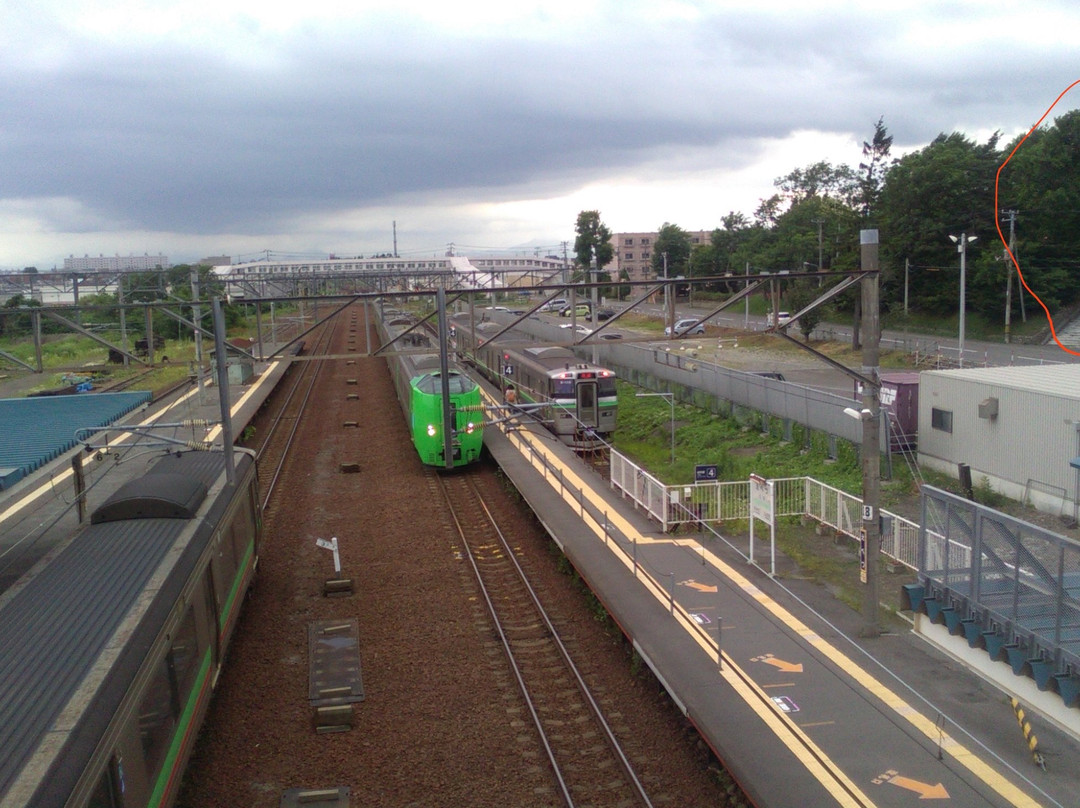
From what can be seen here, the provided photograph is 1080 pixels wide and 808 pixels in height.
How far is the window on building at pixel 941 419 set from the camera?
17.4 m

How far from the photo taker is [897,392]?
19.3m

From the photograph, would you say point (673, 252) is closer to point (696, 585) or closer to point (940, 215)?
point (940, 215)

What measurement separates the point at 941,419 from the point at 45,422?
53.0 ft

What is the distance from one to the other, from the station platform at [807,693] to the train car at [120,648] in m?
4.18

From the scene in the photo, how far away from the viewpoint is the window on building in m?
17.4

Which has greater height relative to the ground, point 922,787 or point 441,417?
point 441,417

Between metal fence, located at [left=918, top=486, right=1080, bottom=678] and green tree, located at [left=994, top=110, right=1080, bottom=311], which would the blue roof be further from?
green tree, located at [left=994, top=110, right=1080, bottom=311]

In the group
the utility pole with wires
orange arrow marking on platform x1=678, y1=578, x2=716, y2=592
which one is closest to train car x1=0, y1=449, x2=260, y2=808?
orange arrow marking on platform x1=678, y1=578, x2=716, y2=592

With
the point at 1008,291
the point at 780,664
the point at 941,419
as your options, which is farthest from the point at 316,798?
the point at 1008,291

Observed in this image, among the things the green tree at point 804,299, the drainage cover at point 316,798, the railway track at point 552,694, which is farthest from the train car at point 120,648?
the green tree at point 804,299

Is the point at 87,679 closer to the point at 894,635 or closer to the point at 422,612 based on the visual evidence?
the point at 422,612

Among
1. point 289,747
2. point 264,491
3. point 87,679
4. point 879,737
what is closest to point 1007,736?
point 879,737

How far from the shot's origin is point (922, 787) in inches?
258

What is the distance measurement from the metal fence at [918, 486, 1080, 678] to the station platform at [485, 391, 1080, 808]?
0.58 meters
